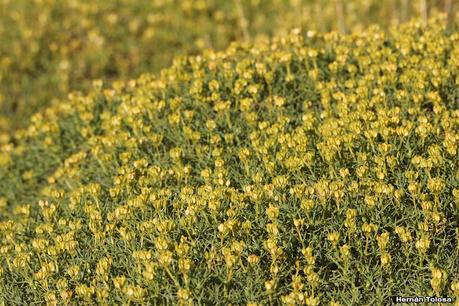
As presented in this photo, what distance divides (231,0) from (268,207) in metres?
4.93

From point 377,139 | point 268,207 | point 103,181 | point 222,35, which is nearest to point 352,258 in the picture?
point 268,207

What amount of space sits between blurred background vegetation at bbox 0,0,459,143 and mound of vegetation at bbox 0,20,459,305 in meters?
2.75

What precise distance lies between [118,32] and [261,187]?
4754 mm

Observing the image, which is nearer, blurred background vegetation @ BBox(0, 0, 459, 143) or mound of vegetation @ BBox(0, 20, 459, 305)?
mound of vegetation @ BBox(0, 20, 459, 305)

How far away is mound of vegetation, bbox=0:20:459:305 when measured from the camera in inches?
115

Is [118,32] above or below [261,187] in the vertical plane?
below

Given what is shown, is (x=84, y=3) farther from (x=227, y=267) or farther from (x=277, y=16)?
(x=227, y=267)

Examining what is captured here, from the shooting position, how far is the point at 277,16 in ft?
24.8

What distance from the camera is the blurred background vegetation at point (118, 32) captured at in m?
7.15

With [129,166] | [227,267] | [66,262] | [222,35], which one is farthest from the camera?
[222,35]

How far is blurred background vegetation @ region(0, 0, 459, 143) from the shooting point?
7152 mm

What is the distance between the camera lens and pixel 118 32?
301 inches

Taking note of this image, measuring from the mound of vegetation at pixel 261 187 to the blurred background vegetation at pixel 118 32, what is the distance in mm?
2746

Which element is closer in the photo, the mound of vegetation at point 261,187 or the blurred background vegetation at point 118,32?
the mound of vegetation at point 261,187
